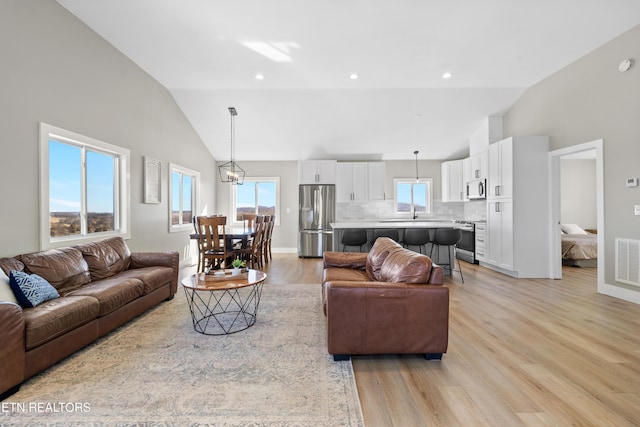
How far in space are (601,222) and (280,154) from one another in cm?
607

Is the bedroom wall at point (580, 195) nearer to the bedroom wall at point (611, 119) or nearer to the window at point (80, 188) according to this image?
the bedroom wall at point (611, 119)

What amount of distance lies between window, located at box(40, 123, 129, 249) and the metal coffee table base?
1554mm

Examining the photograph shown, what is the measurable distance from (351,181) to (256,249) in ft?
9.70

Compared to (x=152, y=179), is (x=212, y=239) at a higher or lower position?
lower

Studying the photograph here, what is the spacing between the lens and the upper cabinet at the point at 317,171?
23.2ft

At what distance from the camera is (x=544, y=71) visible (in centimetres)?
457

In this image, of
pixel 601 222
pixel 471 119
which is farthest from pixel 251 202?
pixel 601 222

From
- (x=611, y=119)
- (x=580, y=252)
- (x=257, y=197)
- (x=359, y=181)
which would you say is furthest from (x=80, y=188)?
(x=580, y=252)

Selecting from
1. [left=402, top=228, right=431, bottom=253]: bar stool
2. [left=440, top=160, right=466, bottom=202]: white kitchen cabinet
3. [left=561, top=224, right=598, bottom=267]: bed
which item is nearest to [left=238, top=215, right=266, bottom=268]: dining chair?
[left=402, top=228, right=431, bottom=253]: bar stool

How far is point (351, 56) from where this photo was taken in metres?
4.15

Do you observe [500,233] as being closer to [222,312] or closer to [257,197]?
[222,312]

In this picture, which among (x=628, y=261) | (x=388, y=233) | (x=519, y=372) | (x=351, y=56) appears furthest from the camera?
(x=388, y=233)

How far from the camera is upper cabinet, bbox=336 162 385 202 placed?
7.22 metres

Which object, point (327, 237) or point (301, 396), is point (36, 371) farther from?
point (327, 237)
